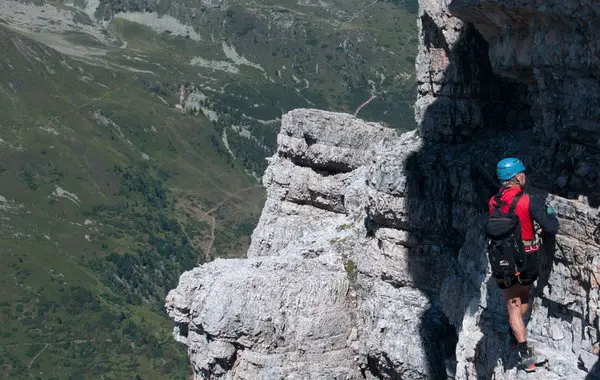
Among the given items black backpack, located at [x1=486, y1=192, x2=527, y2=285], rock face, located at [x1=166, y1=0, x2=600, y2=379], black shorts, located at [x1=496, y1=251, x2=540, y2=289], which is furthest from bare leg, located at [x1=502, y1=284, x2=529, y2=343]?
rock face, located at [x1=166, y1=0, x2=600, y2=379]

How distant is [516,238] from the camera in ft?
62.1

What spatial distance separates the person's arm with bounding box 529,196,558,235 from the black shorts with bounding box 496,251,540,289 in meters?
0.71


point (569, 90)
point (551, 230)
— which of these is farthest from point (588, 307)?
point (569, 90)

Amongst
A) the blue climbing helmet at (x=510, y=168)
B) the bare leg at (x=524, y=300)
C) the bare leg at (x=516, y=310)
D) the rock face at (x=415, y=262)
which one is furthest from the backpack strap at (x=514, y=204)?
the rock face at (x=415, y=262)

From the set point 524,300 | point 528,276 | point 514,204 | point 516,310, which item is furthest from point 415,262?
point 514,204

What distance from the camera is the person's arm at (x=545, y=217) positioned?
1911 cm

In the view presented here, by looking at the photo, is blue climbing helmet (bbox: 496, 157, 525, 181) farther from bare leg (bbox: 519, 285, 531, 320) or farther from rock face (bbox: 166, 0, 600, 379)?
rock face (bbox: 166, 0, 600, 379)

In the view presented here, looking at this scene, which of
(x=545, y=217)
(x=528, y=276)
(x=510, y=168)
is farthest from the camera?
(x=545, y=217)

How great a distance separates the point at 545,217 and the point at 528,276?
1315mm

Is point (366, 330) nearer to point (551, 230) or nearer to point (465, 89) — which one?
point (465, 89)

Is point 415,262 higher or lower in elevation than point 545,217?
lower

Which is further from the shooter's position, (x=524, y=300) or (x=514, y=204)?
(x=524, y=300)

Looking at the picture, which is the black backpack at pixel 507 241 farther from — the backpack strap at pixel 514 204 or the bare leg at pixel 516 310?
the bare leg at pixel 516 310

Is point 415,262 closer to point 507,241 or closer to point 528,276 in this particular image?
point 528,276
